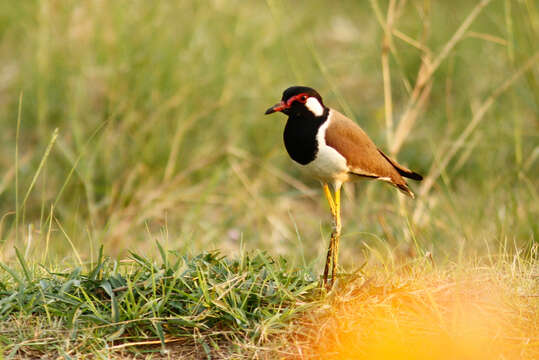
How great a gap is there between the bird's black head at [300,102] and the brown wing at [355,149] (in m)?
0.09

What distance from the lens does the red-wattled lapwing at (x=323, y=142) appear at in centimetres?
314

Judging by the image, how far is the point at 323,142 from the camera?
315 centimetres

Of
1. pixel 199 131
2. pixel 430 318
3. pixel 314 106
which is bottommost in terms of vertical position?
pixel 430 318

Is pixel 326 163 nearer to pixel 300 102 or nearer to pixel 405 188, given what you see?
pixel 300 102

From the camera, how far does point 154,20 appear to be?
5730 mm

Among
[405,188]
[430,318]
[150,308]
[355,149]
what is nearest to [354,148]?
[355,149]

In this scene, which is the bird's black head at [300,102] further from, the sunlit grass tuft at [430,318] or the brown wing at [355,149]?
the sunlit grass tuft at [430,318]

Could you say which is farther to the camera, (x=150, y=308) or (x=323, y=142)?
(x=323, y=142)

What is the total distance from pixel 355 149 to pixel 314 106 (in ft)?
0.76

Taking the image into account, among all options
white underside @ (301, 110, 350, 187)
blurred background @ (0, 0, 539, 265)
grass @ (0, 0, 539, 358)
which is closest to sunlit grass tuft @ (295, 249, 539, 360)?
grass @ (0, 0, 539, 358)

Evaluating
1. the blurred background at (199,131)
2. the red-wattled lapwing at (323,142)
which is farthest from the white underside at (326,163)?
the blurred background at (199,131)

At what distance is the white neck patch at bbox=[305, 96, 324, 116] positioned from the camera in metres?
3.19

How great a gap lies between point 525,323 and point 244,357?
3.15 feet

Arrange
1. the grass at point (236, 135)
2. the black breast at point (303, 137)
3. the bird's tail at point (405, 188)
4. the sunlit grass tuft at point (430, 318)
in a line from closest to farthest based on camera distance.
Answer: the sunlit grass tuft at point (430, 318) < the black breast at point (303, 137) < the bird's tail at point (405, 188) < the grass at point (236, 135)
